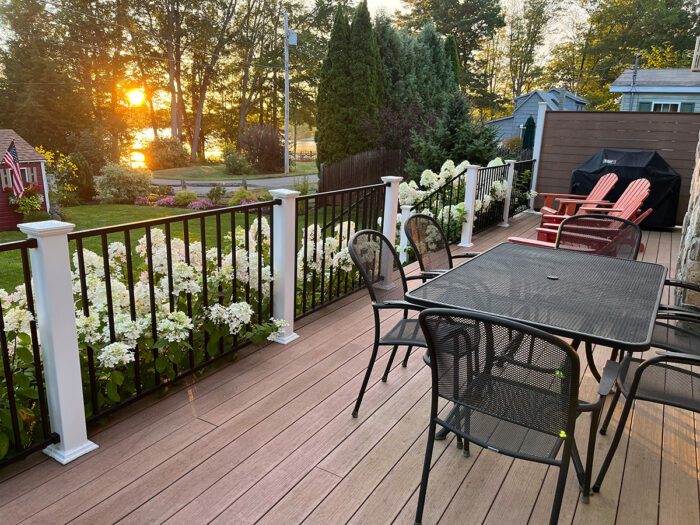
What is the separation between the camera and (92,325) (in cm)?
206

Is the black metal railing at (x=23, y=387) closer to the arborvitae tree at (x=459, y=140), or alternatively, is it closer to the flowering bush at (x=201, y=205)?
the arborvitae tree at (x=459, y=140)

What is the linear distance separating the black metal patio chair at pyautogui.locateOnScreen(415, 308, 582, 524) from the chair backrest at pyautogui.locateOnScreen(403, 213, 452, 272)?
1170 mm

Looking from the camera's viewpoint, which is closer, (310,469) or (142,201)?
(310,469)

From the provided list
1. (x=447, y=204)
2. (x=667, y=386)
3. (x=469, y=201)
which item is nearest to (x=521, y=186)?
(x=447, y=204)

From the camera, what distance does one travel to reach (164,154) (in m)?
25.0

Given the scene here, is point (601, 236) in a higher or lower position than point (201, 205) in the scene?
higher

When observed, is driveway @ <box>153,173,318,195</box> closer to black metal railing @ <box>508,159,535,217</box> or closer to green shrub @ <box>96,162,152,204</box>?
green shrub @ <box>96,162,152,204</box>

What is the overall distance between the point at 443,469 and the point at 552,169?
7.74 metres

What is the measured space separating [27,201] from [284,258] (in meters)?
14.7

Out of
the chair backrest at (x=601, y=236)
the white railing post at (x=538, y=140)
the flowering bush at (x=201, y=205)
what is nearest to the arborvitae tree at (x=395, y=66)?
the flowering bush at (x=201, y=205)

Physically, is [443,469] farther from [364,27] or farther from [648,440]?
[364,27]

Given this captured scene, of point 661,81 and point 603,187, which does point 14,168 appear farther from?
point 661,81

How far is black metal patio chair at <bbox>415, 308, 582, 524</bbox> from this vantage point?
1314mm

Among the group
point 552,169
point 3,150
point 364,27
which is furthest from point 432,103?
point 3,150
